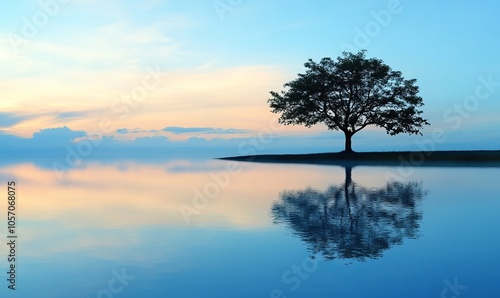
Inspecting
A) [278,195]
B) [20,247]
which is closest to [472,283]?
[20,247]

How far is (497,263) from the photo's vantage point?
945 centimetres

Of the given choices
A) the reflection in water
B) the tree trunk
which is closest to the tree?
the tree trunk

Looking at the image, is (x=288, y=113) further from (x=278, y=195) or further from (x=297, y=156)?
(x=278, y=195)

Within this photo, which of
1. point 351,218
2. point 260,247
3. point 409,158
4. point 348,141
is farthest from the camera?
point 348,141

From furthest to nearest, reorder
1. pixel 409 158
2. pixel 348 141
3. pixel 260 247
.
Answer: pixel 348 141, pixel 409 158, pixel 260 247

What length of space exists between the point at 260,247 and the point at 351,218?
479cm

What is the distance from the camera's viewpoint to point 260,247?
36.4 ft

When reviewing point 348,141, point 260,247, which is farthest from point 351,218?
point 348,141

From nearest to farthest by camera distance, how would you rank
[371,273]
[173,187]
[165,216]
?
1. [371,273]
2. [165,216]
3. [173,187]

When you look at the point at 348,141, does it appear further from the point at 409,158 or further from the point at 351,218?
the point at 351,218

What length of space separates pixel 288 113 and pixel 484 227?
52.5m

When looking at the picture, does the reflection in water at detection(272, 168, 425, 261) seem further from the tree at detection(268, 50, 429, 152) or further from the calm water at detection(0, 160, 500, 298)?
the tree at detection(268, 50, 429, 152)

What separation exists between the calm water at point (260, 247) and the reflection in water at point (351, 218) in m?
0.04

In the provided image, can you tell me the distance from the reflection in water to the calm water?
0.04 meters
